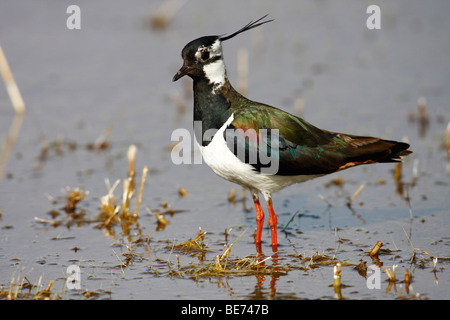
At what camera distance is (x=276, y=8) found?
14.0 metres

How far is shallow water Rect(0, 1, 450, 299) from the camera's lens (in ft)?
19.0

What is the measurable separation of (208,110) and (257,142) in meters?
0.51

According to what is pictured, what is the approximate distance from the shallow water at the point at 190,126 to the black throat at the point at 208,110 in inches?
38.6

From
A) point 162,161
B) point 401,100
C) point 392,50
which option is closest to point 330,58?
point 392,50

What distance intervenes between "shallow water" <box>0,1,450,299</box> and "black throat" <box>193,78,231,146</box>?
98 centimetres

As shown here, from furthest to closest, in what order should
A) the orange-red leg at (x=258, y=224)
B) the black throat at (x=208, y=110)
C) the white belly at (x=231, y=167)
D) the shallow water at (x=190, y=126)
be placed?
1. the orange-red leg at (x=258, y=224)
2. the black throat at (x=208, y=110)
3. the white belly at (x=231, y=167)
4. the shallow water at (x=190, y=126)

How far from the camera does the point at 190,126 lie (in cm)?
947

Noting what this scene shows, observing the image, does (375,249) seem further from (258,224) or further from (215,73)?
(215,73)

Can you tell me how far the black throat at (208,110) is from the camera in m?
6.13

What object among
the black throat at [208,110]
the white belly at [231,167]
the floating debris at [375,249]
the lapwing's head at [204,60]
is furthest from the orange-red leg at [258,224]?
the lapwing's head at [204,60]

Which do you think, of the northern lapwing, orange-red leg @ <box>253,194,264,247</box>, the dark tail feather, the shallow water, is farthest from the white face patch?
the shallow water

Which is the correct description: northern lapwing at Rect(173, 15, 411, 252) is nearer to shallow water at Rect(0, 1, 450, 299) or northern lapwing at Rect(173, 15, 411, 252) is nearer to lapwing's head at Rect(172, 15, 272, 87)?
lapwing's head at Rect(172, 15, 272, 87)

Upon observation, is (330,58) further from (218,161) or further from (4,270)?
(4,270)

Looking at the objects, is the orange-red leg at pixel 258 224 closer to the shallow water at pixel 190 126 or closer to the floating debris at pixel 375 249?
the shallow water at pixel 190 126
